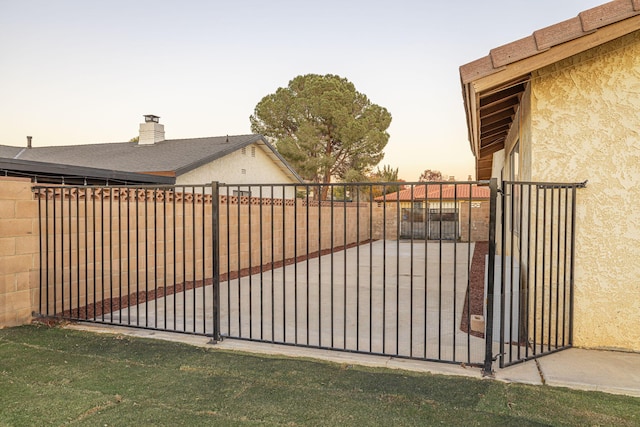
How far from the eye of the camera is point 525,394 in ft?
10.8

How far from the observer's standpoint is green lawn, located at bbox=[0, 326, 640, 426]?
116 inches

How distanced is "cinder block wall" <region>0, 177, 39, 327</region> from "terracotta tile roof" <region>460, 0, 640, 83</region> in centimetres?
516

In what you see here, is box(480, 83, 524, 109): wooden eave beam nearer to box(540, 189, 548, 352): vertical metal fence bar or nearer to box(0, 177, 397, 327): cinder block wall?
box(540, 189, 548, 352): vertical metal fence bar

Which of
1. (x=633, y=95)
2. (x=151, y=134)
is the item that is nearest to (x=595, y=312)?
(x=633, y=95)

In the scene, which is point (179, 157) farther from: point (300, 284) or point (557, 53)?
point (557, 53)

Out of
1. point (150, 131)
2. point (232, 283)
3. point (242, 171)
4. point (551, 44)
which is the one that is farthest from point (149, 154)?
point (551, 44)

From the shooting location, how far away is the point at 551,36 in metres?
3.89

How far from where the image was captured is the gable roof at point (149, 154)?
45.2 feet

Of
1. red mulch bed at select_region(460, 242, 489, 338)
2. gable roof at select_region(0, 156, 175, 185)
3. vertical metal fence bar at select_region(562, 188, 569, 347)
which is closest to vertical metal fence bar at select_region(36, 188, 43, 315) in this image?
gable roof at select_region(0, 156, 175, 185)

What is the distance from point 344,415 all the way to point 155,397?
1.42 meters

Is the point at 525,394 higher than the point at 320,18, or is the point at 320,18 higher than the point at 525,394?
the point at 320,18

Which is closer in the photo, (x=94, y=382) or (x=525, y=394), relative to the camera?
(x=525, y=394)

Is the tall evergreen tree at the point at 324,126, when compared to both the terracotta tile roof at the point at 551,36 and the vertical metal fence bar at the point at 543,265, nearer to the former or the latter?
the vertical metal fence bar at the point at 543,265

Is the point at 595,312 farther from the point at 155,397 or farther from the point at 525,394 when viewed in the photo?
the point at 155,397
